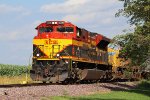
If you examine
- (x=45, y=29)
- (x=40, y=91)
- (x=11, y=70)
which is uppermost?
(x=45, y=29)

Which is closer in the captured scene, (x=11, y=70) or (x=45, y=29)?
(x=45, y=29)

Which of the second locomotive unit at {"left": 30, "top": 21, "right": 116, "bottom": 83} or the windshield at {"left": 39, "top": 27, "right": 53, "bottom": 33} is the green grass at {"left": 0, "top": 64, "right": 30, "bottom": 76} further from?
the windshield at {"left": 39, "top": 27, "right": 53, "bottom": 33}

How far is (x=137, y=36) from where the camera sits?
81.7 ft

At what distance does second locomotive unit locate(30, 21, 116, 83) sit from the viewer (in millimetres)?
26516

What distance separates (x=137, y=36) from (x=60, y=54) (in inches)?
237

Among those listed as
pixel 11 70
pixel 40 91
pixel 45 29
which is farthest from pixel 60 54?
pixel 11 70

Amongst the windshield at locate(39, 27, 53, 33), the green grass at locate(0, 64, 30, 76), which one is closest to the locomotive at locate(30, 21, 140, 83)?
the windshield at locate(39, 27, 53, 33)

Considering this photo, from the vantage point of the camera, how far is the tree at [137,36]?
24.5m

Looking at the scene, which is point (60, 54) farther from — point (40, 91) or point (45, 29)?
point (40, 91)

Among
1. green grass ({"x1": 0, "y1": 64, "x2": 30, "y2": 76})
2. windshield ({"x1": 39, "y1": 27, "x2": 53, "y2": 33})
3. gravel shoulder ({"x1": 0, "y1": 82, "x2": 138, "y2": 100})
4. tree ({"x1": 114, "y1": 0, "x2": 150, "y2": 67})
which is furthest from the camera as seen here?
green grass ({"x1": 0, "y1": 64, "x2": 30, "y2": 76})

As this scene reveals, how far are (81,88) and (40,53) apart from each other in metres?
5.18

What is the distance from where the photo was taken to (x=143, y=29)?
25.3 metres

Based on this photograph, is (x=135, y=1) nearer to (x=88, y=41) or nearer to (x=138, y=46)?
(x=138, y=46)

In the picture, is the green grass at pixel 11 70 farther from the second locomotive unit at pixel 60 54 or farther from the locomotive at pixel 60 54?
the second locomotive unit at pixel 60 54
